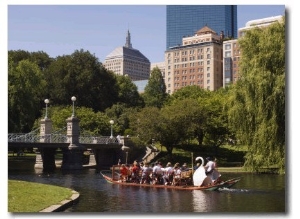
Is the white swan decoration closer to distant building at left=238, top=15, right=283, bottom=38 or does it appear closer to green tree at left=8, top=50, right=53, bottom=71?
distant building at left=238, top=15, right=283, bottom=38

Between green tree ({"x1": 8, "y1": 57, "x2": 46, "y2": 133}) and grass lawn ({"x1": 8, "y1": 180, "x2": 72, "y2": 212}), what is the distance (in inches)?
682

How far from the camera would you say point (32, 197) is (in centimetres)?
1375

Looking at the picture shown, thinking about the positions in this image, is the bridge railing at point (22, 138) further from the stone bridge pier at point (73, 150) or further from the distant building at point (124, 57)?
the distant building at point (124, 57)

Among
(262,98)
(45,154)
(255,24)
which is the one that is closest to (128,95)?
(45,154)

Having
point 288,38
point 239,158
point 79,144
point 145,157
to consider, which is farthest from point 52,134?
point 288,38

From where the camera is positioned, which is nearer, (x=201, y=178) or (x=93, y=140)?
(x=201, y=178)

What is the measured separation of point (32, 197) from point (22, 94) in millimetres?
23146

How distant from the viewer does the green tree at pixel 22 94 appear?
3378cm

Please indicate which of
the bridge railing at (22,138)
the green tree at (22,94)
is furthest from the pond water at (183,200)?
the green tree at (22,94)

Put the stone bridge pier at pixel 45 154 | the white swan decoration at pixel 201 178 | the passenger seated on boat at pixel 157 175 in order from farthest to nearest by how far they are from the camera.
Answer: the stone bridge pier at pixel 45 154, the passenger seated on boat at pixel 157 175, the white swan decoration at pixel 201 178

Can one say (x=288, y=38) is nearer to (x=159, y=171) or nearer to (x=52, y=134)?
(x=159, y=171)

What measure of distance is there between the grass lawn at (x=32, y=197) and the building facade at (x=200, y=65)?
2813 cm

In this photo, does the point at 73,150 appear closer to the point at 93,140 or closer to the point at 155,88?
the point at 93,140
